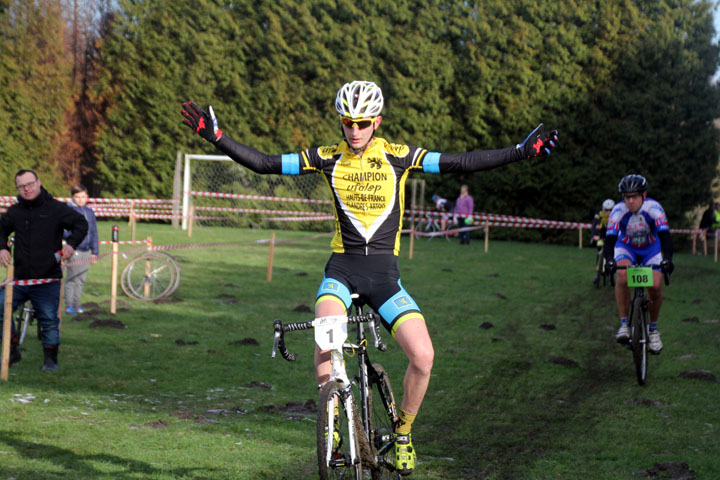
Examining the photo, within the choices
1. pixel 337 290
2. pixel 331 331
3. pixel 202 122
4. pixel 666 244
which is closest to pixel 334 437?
pixel 331 331

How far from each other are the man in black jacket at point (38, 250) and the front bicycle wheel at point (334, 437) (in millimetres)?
5046

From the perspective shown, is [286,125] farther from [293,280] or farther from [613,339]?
[613,339]

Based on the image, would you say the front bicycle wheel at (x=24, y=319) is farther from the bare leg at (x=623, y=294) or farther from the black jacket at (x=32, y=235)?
the bare leg at (x=623, y=294)

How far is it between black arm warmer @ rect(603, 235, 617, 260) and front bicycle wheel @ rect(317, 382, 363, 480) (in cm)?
531

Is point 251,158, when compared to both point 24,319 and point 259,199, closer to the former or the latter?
point 24,319

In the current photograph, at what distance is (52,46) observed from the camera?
36.1m

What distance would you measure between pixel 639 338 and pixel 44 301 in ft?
19.7

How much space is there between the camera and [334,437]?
4.36 meters

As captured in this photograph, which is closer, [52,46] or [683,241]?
[683,241]

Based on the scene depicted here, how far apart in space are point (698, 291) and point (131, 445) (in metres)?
13.7

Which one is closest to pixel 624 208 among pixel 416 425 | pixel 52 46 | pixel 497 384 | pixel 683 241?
pixel 497 384

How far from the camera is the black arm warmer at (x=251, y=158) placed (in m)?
5.17

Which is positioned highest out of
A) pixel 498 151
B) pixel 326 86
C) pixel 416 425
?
pixel 326 86

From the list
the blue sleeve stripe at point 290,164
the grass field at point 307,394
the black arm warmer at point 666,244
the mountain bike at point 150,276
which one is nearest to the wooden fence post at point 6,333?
the grass field at point 307,394
